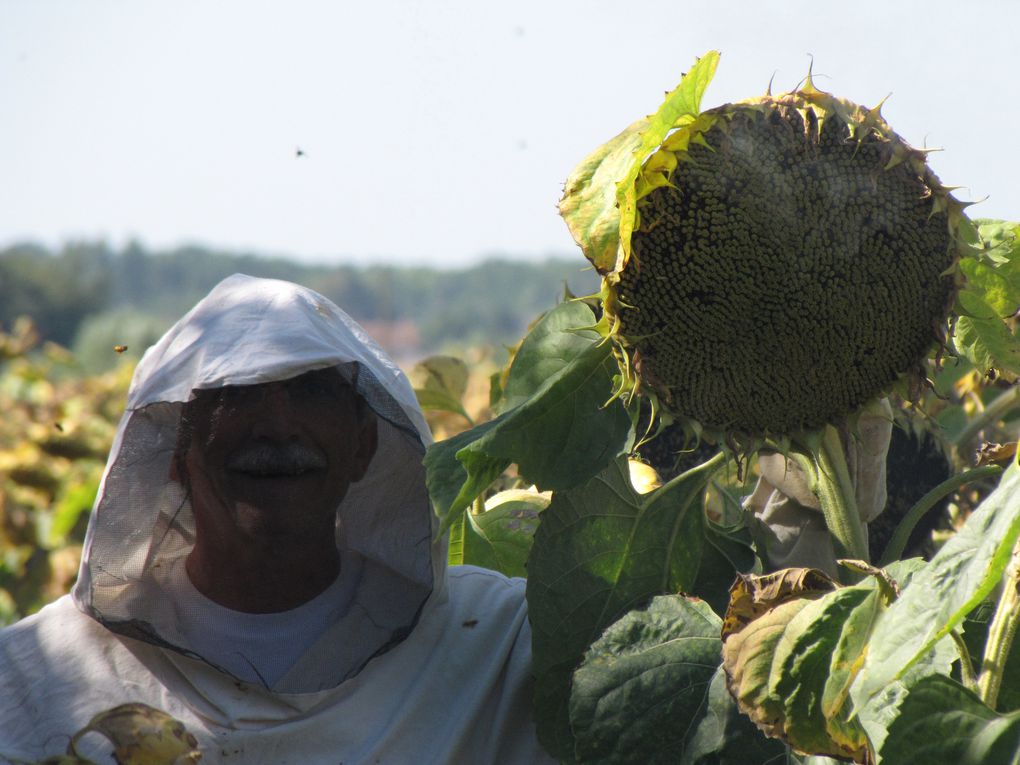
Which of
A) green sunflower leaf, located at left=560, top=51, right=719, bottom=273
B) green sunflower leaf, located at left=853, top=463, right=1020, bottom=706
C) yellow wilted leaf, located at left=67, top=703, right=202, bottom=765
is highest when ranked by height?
green sunflower leaf, located at left=560, top=51, right=719, bottom=273

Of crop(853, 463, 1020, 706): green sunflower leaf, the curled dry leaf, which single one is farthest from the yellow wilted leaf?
crop(853, 463, 1020, 706): green sunflower leaf

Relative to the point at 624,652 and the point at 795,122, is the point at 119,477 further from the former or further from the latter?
the point at 795,122

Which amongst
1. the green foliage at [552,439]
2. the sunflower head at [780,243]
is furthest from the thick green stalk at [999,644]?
the green foliage at [552,439]

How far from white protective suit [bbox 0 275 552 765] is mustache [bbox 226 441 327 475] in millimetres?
143

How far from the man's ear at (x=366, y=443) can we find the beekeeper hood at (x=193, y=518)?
1 centimetres

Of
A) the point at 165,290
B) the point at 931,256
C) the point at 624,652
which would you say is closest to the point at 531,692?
the point at 624,652

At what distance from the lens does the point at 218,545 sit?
2506mm

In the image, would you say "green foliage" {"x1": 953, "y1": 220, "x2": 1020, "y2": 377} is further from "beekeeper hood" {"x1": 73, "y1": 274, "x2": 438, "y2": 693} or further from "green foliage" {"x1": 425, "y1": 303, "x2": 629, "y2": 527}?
"beekeeper hood" {"x1": 73, "y1": 274, "x2": 438, "y2": 693}

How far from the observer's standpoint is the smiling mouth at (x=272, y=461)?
7.78 ft

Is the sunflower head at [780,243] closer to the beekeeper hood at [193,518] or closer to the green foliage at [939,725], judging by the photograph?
the green foliage at [939,725]

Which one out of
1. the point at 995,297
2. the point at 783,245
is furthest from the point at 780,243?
the point at 995,297

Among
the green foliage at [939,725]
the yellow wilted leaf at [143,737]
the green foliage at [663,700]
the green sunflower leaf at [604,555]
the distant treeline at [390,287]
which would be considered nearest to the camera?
the green foliage at [939,725]

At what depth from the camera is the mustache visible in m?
2.37

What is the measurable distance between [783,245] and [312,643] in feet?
4.12
